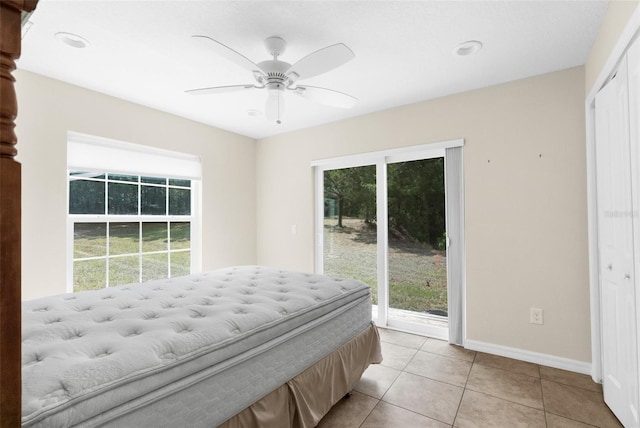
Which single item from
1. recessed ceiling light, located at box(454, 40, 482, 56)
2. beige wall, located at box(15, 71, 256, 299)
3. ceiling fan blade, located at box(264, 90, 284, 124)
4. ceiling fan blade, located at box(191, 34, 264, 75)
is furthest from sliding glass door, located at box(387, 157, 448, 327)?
beige wall, located at box(15, 71, 256, 299)

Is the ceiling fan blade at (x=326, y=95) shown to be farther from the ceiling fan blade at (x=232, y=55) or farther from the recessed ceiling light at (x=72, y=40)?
the recessed ceiling light at (x=72, y=40)

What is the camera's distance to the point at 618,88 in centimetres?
177

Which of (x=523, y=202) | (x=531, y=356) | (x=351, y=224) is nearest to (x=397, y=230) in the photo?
(x=351, y=224)

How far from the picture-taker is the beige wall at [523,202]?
2541mm

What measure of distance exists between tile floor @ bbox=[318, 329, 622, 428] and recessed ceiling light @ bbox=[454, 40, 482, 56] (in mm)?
2456

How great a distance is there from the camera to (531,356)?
8.77ft

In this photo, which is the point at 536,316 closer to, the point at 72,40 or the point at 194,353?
the point at 194,353

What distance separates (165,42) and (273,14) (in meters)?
0.85

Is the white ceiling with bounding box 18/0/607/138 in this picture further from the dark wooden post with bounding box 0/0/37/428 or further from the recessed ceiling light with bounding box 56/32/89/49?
the dark wooden post with bounding box 0/0/37/428

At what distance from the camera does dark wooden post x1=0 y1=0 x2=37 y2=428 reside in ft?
1.86

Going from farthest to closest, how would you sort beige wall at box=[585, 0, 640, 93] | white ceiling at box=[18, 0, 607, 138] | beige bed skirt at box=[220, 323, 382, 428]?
1. white ceiling at box=[18, 0, 607, 138]
2. beige wall at box=[585, 0, 640, 93]
3. beige bed skirt at box=[220, 323, 382, 428]

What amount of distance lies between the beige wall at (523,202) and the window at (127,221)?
9.06ft

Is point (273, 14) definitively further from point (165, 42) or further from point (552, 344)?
point (552, 344)

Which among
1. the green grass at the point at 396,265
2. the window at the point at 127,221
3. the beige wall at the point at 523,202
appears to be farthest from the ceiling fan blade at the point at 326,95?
the window at the point at 127,221
